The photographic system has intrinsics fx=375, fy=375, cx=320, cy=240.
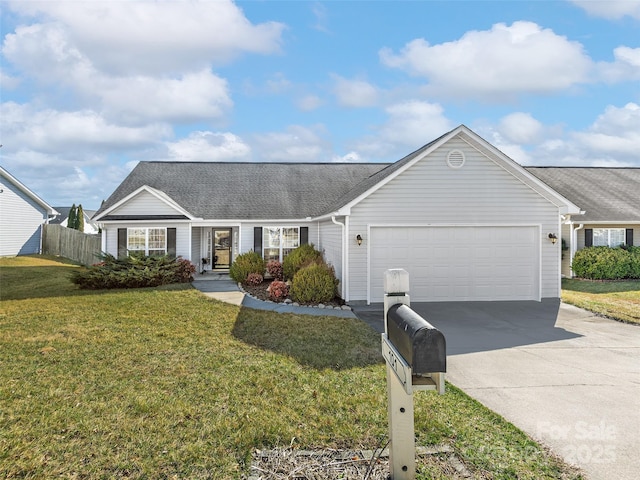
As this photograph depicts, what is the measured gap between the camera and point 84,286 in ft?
46.1

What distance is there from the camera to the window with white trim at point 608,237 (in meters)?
17.3

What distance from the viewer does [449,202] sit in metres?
11.6

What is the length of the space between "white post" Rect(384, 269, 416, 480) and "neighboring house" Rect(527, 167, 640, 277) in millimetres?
16804

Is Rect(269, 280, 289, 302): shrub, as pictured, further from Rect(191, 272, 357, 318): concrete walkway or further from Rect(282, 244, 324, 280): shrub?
Rect(282, 244, 324, 280): shrub

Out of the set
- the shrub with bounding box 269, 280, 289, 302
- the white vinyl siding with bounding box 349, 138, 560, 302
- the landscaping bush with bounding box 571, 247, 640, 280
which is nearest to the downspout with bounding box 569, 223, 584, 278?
the landscaping bush with bounding box 571, 247, 640, 280

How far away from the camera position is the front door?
774 inches

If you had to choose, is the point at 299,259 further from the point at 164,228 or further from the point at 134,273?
the point at 164,228

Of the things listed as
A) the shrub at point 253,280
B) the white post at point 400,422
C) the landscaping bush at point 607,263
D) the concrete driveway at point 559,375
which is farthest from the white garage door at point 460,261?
the white post at point 400,422

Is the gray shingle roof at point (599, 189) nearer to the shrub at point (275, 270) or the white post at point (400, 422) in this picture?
the shrub at point (275, 270)

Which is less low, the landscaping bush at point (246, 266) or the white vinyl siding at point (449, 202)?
the white vinyl siding at point (449, 202)

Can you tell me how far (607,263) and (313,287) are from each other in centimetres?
1344

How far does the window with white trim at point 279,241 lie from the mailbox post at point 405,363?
561 inches

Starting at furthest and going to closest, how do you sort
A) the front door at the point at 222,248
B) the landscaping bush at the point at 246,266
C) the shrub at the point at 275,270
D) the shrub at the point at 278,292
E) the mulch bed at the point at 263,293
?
the front door at the point at 222,248 → the shrub at the point at 275,270 → the landscaping bush at the point at 246,266 → the shrub at the point at 278,292 → the mulch bed at the point at 263,293

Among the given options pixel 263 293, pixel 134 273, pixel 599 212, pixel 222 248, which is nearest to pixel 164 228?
pixel 134 273
